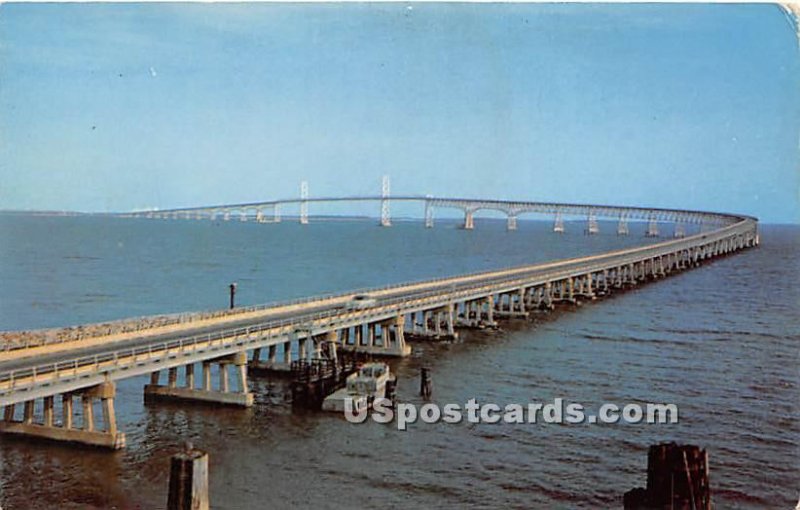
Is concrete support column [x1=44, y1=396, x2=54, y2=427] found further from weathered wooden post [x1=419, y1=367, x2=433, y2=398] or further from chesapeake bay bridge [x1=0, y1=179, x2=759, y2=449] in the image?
weathered wooden post [x1=419, y1=367, x2=433, y2=398]

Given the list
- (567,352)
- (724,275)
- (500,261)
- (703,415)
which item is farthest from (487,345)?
(500,261)

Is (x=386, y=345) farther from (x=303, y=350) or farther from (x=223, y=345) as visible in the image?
(x=223, y=345)

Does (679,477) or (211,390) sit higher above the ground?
(679,477)

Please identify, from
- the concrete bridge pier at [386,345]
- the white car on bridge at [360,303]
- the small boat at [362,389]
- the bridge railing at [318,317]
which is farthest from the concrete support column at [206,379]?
the concrete bridge pier at [386,345]

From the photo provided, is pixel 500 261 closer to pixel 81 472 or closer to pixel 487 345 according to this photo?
pixel 487 345

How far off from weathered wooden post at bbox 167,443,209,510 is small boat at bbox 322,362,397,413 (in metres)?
20.7

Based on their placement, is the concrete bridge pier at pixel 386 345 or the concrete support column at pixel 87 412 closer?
the concrete support column at pixel 87 412

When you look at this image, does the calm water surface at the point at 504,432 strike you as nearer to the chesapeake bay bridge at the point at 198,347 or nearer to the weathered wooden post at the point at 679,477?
the chesapeake bay bridge at the point at 198,347

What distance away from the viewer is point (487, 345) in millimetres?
54969

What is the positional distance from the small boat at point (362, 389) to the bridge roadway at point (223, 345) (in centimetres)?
344

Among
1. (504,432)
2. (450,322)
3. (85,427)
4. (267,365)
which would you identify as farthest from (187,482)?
(450,322)

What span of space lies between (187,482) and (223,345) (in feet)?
68.6

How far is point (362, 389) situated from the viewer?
1483 inches

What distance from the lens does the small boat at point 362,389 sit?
1439 inches
